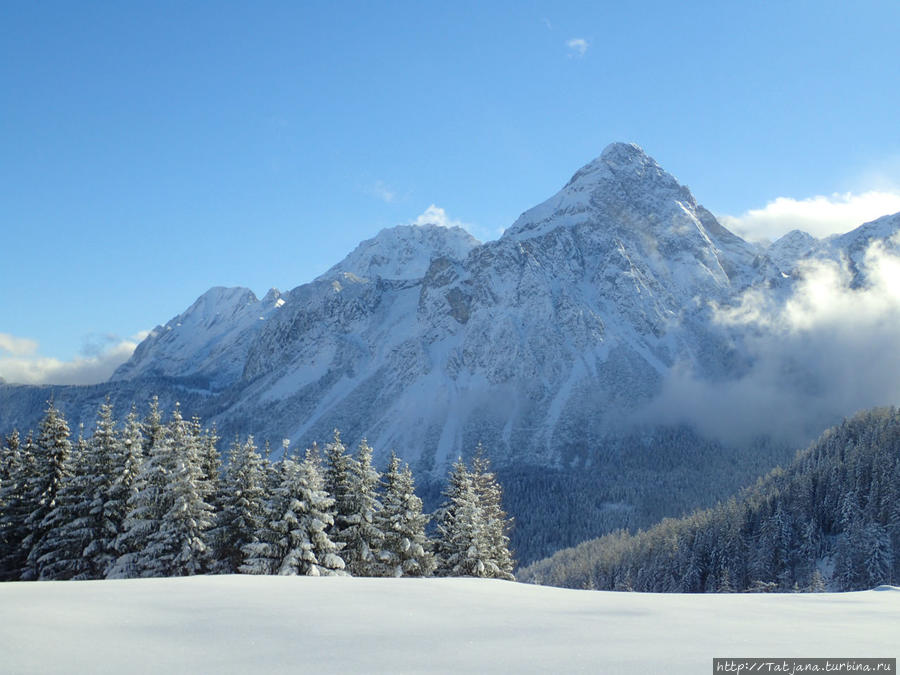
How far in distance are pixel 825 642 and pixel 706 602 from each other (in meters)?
6.62

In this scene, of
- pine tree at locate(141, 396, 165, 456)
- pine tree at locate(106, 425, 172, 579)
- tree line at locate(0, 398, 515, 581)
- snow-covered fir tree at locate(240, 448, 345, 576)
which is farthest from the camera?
pine tree at locate(141, 396, 165, 456)

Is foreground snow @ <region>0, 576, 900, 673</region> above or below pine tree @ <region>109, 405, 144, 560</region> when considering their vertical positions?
below

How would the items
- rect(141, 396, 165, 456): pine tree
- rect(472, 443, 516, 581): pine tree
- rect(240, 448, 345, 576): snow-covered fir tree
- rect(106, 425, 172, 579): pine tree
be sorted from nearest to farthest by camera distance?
rect(240, 448, 345, 576): snow-covered fir tree
rect(106, 425, 172, 579): pine tree
rect(141, 396, 165, 456): pine tree
rect(472, 443, 516, 581): pine tree

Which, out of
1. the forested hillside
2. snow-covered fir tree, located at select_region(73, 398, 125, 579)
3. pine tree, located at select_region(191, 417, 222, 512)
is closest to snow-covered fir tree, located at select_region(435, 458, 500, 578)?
pine tree, located at select_region(191, 417, 222, 512)

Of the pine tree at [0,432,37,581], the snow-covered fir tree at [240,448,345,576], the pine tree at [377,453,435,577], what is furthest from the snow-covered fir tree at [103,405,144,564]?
the pine tree at [377,453,435,577]

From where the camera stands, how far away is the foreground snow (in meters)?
8.97

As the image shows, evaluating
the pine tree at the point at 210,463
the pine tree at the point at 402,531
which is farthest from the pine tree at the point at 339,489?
the pine tree at the point at 210,463

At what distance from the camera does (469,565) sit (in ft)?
120

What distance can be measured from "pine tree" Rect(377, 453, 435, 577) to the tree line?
59mm

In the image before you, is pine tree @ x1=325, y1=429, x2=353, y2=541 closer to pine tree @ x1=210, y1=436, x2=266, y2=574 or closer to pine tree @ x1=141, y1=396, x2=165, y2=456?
pine tree @ x1=210, y1=436, x2=266, y2=574

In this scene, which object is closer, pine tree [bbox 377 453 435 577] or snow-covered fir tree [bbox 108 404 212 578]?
snow-covered fir tree [bbox 108 404 212 578]

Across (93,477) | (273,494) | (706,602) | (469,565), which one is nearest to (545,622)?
(706,602)

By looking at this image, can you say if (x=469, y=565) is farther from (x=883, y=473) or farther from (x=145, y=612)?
(x=883, y=473)

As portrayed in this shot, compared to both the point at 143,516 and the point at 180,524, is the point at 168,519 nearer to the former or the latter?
the point at 180,524
